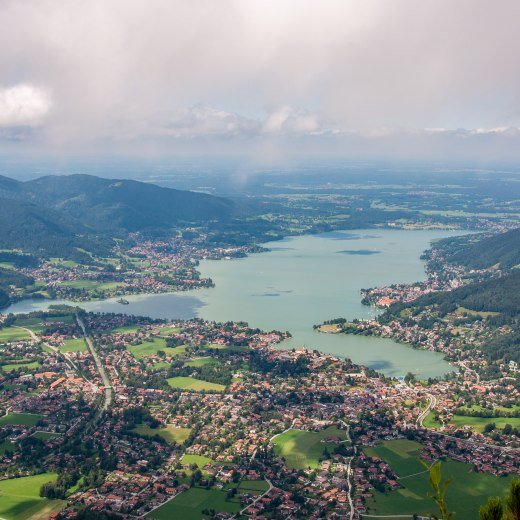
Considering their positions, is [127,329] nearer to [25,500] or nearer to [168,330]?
[168,330]

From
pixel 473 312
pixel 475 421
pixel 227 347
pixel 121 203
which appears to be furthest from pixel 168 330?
pixel 121 203

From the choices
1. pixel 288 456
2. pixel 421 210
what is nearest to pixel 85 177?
pixel 421 210

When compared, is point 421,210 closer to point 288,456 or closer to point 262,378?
point 262,378

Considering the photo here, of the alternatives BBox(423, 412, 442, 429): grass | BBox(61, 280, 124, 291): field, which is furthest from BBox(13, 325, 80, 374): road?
BBox(423, 412, 442, 429): grass

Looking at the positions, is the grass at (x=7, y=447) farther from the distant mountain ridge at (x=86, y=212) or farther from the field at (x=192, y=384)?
the distant mountain ridge at (x=86, y=212)

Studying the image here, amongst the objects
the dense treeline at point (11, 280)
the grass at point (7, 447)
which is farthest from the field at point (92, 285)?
the grass at point (7, 447)

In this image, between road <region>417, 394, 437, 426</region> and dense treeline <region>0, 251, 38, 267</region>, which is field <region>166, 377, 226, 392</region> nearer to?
road <region>417, 394, 437, 426</region>
